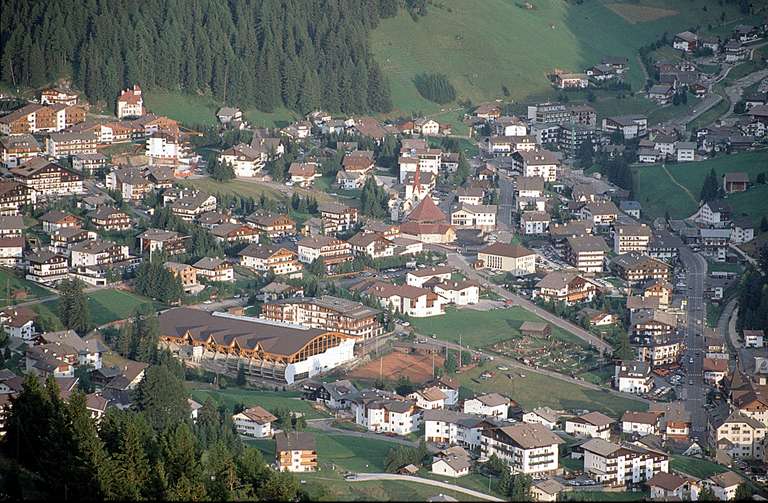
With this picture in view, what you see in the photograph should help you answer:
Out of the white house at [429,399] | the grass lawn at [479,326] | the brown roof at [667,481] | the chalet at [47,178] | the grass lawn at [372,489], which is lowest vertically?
the brown roof at [667,481]

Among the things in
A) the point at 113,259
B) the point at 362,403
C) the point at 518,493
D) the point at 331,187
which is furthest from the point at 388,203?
the point at 518,493

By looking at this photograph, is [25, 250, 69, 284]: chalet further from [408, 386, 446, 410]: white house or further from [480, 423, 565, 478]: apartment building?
[480, 423, 565, 478]: apartment building

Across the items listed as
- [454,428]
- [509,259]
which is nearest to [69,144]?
[509,259]

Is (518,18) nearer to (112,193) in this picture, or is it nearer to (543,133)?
(543,133)

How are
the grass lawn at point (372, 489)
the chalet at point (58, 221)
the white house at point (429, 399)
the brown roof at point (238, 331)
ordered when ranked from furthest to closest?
the chalet at point (58, 221), the brown roof at point (238, 331), the white house at point (429, 399), the grass lawn at point (372, 489)

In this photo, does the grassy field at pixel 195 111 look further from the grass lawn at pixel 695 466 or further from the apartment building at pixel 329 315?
the grass lawn at pixel 695 466

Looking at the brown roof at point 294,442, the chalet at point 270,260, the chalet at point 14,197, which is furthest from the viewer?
the chalet at point 14,197

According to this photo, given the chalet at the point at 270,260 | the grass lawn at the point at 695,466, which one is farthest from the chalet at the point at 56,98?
the grass lawn at the point at 695,466
